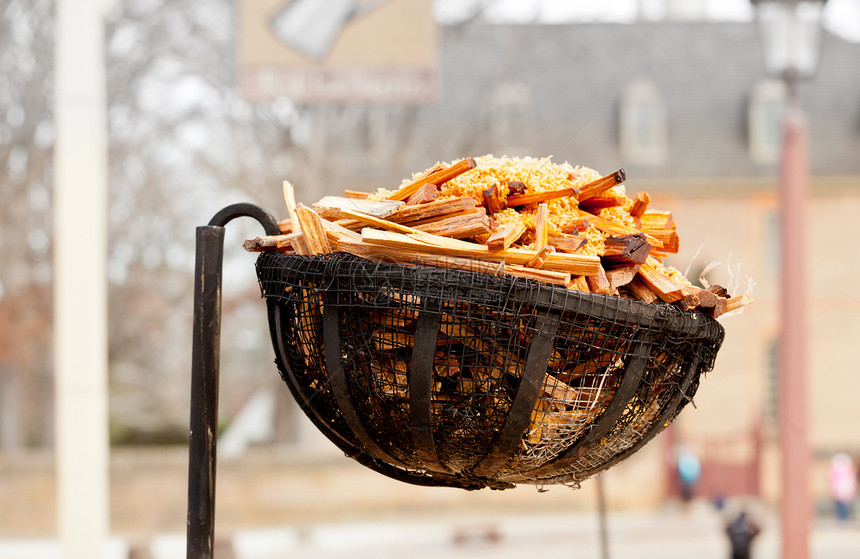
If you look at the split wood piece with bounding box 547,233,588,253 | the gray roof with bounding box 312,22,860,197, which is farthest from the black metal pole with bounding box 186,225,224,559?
the gray roof with bounding box 312,22,860,197

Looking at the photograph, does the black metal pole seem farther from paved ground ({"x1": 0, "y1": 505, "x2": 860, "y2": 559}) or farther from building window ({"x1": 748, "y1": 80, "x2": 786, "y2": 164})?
building window ({"x1": 748, "y1": 80, "x2": 786, "y2": 164})

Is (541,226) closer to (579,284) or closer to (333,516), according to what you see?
(579,284)

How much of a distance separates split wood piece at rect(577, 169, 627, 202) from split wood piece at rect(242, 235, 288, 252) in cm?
50

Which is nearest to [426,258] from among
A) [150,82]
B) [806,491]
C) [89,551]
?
[89,551]

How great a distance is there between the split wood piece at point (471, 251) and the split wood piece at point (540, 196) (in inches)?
6.2

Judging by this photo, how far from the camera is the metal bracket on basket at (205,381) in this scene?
1.74 meters

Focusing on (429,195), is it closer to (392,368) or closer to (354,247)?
(354,247)

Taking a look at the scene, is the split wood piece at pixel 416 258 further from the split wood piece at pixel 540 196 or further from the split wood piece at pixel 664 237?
the split wood piece at pixel 664 237

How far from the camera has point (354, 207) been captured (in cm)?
163

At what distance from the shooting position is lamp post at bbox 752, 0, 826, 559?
6121 mm

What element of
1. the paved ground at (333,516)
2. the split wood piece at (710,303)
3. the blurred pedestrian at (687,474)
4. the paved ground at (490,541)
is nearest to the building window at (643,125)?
the blurred pedestrian at (687,474)

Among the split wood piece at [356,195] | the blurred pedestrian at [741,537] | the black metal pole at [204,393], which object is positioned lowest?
the blurred pedestrian at [741,537]

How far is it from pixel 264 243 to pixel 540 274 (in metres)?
0.49

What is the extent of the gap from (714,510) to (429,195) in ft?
57.1
